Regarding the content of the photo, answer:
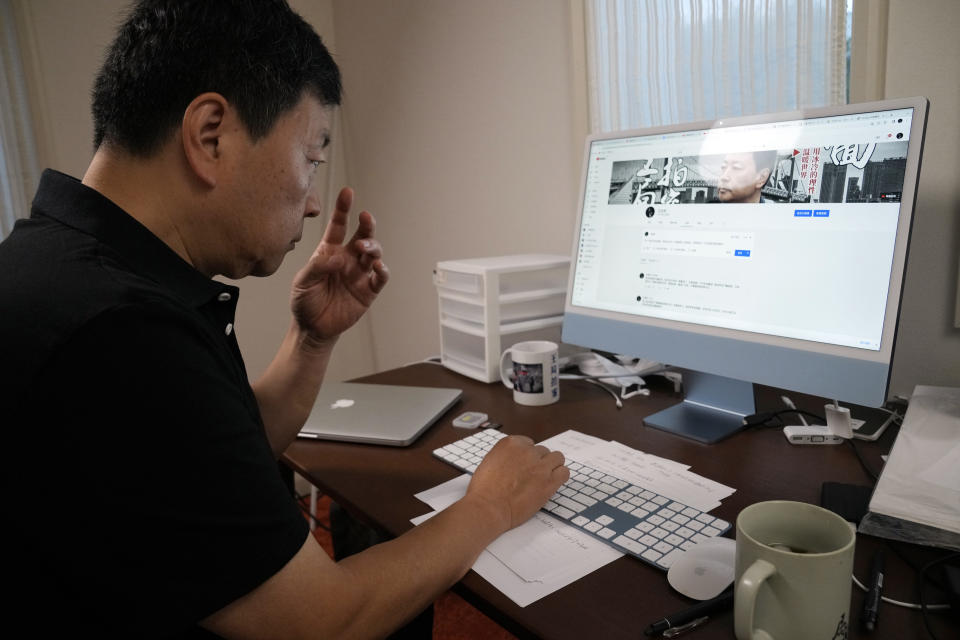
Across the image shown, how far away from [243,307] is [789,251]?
2.17m

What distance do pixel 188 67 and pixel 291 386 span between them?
58 cm

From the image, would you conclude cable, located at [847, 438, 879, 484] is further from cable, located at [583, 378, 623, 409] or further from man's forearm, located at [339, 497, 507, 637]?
man's forearm, located at [339, 497, 507, 637]

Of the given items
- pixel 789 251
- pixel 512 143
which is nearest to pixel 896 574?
pixel 789 251

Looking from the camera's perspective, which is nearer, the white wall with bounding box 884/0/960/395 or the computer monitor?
the computer monitor

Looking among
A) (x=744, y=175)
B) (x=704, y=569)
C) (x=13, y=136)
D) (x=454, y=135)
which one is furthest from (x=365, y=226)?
(x=13, y=136)

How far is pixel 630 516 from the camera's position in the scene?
0.77 metres

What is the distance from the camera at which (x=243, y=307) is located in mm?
2559

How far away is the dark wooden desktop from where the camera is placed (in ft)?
1.96

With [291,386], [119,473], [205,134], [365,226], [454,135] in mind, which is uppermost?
[454,135]

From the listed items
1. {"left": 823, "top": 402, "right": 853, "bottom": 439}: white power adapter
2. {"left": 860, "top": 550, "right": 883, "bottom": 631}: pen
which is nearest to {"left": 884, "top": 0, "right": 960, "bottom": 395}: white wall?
{"left": 823, "top": 402, "right": 853, "bottom": 439}: white power adapter

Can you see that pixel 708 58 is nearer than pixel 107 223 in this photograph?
No

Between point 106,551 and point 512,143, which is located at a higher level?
point 512,143

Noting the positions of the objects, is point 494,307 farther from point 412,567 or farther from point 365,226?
point 412,567

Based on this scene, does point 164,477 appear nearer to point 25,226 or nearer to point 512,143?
point 25,226
